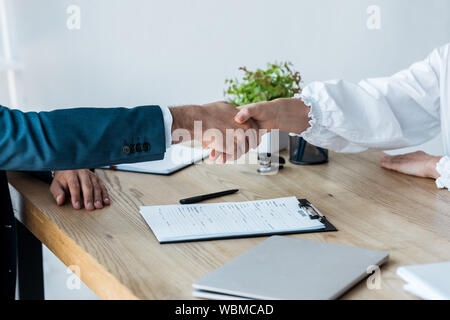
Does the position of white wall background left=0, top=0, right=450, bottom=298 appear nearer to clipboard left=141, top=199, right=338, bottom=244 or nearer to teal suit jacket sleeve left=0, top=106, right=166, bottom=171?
teal suit jacket sleeve left=0, top=106, right=166, bottom=171

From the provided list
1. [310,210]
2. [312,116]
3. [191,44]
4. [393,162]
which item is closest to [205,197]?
[310,210]

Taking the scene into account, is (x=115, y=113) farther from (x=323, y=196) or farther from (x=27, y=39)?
(x=27, y=39)

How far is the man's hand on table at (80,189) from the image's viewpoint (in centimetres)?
112

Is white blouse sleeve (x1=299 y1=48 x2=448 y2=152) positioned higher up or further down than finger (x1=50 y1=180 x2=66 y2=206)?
higher up

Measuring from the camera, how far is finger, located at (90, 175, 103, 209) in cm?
111

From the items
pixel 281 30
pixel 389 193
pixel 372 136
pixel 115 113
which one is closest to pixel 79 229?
pixel 115 113

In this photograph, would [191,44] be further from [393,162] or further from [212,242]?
[212,242]

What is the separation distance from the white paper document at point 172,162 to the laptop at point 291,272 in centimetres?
55

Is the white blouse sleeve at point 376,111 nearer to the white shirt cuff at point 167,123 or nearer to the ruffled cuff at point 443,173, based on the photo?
the ruffled cuff at point 443,173

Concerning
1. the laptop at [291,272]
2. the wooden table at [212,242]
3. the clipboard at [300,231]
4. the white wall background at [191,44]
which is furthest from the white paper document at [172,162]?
the white wall background at [191,44]

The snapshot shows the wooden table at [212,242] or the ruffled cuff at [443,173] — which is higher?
the ruffled cuff at [443,173]

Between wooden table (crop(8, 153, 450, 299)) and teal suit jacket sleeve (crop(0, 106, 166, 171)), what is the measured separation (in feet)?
0.38

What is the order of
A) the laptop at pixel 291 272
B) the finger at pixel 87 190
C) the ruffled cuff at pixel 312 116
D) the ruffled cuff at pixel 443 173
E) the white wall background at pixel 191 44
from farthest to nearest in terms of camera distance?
1. the white wall background at pixel 191 44
2. the ruffled cuff at pixel 312 116
3. the ruffled cuff at pixel 443 173
4. the finger at pixel 87 190
5. the laptop at pixel 291 272

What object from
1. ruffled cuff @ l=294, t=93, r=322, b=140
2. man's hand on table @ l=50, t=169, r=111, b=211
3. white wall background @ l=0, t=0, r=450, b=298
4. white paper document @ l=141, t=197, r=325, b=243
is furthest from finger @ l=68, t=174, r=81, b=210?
white wall background @ l=0, t=0, r=450, b=298
